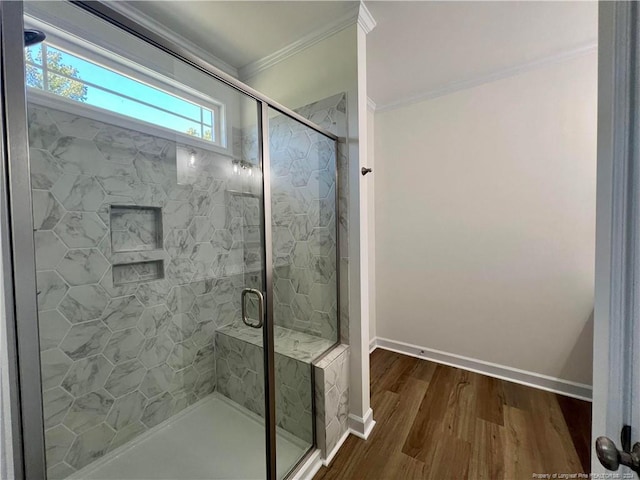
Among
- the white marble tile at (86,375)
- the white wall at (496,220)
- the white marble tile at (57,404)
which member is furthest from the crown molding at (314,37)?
the white marble tile at (57,404)

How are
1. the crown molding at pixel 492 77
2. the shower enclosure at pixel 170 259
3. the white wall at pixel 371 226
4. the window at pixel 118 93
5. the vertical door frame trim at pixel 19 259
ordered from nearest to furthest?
1. the vertical door frame trim at pixel 19 259
2. the window at pixel 118 93
3. the shower enclosure at pixel 170 259
4. the crown molding at pixel 492 77
5. the white wall at pixel 371 226

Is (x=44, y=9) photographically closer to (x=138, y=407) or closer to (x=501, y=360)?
(x=138, y=407)

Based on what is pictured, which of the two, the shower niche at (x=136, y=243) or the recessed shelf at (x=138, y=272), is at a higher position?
the shower niche at (x=136, y=243)

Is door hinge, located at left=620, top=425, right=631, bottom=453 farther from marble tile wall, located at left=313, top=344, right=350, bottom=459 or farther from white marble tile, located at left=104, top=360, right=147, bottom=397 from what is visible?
white marble tile, located at left=104, top=360, right=147, bottom=397

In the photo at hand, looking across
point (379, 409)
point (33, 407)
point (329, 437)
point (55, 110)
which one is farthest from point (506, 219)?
point (55, 110)

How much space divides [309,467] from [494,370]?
71.4 inches

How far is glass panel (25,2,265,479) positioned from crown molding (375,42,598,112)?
1.69 meters

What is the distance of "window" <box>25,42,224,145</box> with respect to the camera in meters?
1.19

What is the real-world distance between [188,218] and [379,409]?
201cm

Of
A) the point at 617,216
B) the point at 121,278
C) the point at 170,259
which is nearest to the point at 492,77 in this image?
the point at 617,216

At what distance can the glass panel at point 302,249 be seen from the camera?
1.57 metres

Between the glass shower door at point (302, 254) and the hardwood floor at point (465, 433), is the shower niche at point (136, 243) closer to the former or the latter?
the glass shower door at point (302, 254)

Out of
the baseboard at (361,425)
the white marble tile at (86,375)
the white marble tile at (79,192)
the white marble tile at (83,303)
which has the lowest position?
the baseboard at (361,425)

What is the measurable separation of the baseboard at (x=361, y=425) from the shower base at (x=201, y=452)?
35 centimetres
